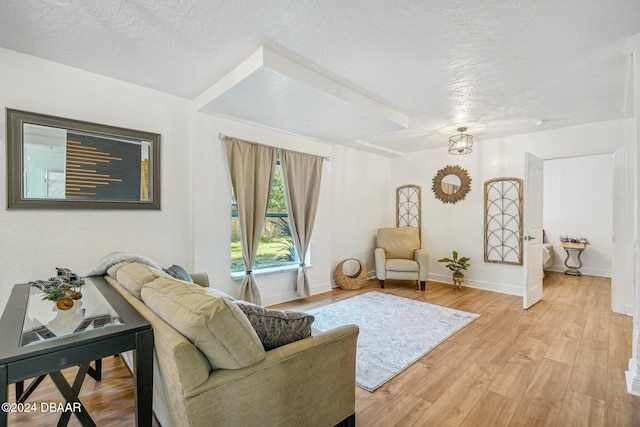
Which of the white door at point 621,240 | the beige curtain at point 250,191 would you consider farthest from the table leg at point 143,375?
the white door at point 621,240

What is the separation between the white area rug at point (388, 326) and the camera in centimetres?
235

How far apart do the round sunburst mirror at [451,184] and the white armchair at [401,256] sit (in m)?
0.82

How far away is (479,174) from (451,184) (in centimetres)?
48

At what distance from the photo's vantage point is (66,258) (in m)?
2.49

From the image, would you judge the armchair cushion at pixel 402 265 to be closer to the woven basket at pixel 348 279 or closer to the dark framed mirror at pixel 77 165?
the woven basket at pixel 348 279

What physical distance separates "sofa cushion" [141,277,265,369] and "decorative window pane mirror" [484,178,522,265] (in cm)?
469

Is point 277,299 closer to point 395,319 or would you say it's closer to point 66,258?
point 395,319

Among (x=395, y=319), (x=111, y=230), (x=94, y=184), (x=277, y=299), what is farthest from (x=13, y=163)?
(x=395, y=319)

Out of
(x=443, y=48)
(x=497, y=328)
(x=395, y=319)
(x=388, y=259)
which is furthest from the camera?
(x=388, y=259)

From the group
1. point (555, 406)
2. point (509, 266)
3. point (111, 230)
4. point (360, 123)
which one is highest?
point (360, 123)

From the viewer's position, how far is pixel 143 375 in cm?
125

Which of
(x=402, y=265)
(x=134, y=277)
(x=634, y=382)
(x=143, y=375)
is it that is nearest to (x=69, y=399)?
(x=143, y=375)

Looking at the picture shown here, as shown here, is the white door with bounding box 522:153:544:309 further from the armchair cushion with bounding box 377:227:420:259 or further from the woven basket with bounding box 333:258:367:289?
the woven basket with bounding box 333:258:367:289

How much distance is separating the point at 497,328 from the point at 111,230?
13.4 feet
